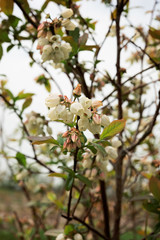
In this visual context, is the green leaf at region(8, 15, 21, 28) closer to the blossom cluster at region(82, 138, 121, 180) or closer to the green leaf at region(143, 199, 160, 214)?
the blossom cluster at region(82, 138, 121, 180)

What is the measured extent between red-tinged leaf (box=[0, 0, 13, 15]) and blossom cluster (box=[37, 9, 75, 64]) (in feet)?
0.54

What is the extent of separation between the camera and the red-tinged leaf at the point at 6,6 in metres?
0.83

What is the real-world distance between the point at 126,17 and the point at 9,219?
2.09 m

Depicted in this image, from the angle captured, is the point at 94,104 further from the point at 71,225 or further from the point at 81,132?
the point at 71,225

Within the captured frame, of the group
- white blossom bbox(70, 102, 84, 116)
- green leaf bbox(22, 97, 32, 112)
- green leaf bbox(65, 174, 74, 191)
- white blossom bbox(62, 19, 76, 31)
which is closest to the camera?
white blossom bbox(70, 102, 84, 116)

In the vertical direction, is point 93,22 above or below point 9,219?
above

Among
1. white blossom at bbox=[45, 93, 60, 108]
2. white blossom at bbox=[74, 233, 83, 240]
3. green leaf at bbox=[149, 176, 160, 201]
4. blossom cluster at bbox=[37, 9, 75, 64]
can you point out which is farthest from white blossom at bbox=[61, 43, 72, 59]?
white blossom at bbox=[74, 233, 83, 240]

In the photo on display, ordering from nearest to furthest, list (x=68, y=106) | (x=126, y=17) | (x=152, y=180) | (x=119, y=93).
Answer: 1. (x=68, y=106)
2. (x=152, y=180)
3. (x=119, y=93)
4. (x=126, y=17)

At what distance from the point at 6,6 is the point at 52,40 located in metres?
0.22

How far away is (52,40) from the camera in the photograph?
79cm

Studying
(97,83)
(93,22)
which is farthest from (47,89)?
(93,22)

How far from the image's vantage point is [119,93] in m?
1.08

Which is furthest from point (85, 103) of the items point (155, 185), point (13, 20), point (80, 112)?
A: point (13, 20)

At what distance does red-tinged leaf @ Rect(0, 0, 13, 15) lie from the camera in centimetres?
83
